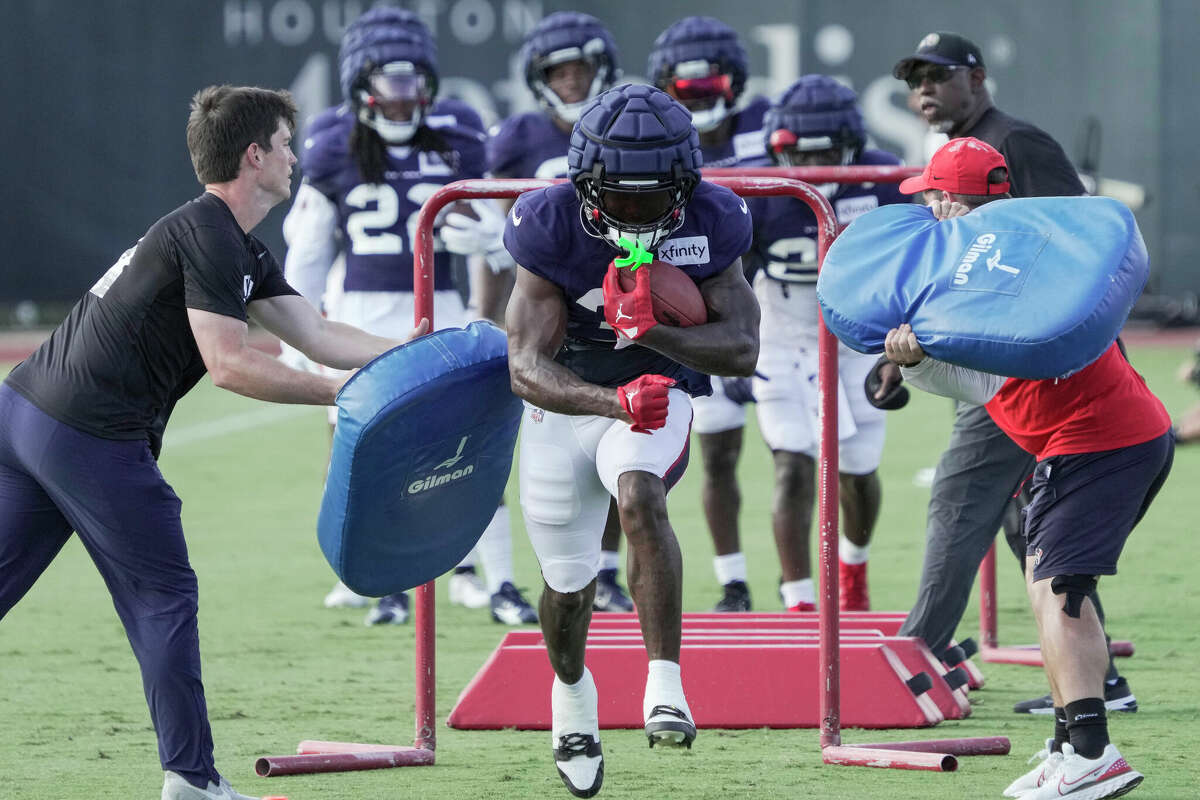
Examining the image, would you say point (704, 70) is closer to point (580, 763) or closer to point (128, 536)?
point (580, 763)

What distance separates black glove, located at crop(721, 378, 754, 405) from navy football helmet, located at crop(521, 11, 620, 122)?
1.33m

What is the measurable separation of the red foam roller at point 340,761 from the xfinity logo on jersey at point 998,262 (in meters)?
1.95

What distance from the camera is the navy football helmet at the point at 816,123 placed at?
6.83 m

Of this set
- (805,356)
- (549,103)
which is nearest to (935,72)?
(805,356)

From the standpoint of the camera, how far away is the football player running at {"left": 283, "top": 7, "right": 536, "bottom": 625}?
7.37m

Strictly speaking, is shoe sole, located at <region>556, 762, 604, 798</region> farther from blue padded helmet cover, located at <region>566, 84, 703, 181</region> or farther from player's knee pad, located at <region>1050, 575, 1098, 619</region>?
blue padded helmet cover, located at <region>566, 84, 703, 181</region>

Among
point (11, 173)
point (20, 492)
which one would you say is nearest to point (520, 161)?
point (20, 492)

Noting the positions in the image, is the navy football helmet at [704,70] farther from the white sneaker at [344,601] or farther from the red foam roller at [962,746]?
the red foam roller at [962,746]

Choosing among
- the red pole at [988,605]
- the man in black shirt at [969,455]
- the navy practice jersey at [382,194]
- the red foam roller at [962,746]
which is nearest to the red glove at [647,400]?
the red foam roller at [962,746]

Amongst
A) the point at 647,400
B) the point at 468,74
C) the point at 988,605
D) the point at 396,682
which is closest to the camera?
the point at 647,400

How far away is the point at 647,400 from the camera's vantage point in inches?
158

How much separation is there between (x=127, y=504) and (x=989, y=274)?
203 cm

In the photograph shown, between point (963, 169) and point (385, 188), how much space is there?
3.32 m

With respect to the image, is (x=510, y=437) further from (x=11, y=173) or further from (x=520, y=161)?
(x=11, y=173)
